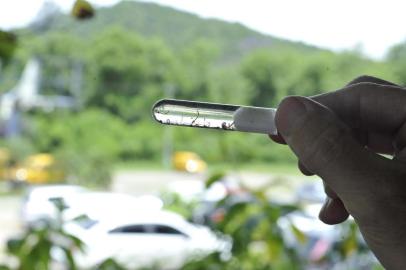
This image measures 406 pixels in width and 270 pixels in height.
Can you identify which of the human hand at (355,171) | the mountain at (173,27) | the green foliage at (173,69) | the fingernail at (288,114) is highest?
the fingernail at (288,114)

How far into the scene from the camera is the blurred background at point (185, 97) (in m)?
0.76

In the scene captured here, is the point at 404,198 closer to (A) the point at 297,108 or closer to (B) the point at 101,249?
(A) the point at 297,108

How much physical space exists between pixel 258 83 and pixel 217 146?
254 mm

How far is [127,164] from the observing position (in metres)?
1.28

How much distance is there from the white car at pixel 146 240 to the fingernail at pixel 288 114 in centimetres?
56

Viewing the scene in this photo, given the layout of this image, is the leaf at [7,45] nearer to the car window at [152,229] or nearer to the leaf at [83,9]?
the leaf at [83,9]

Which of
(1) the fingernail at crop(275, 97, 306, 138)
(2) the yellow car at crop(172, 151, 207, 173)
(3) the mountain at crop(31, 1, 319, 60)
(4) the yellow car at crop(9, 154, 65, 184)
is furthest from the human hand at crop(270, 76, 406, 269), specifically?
(4) the yellow car at crop(9, 154, 65, 184)

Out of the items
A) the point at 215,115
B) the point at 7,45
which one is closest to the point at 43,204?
the point at 7,45

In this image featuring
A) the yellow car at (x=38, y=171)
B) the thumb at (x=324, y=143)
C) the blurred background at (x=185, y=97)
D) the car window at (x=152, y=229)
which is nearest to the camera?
the thumb at (x=324, y=143)

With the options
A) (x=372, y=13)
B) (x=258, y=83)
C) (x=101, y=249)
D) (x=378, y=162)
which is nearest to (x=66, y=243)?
(x=101, y=249)

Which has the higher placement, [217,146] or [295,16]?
[295,16]

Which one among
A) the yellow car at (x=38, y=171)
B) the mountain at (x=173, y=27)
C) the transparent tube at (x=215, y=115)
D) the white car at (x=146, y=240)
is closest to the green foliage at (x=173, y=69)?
the mountain at (x=173, y=27)

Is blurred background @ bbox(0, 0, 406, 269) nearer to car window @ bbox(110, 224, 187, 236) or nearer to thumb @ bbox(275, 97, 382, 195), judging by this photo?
car window @ bbox(110, 224, 187, 236)

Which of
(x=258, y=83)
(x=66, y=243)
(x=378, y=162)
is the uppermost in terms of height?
(x=378, y=162)
